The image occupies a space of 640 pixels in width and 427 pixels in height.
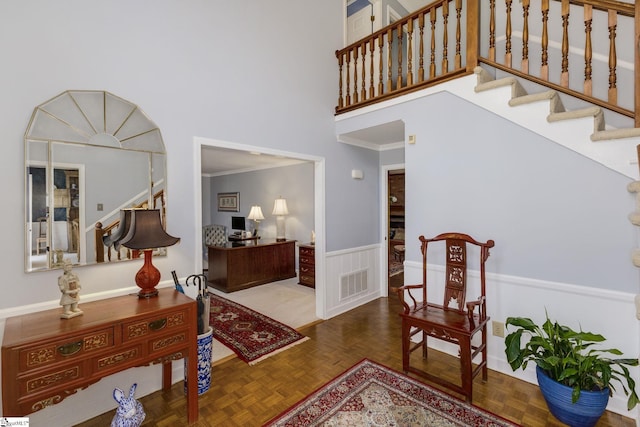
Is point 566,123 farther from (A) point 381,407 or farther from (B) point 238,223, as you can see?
(B) point 238,223

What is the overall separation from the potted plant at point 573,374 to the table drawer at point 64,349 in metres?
2.54

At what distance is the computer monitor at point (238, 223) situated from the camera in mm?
6877

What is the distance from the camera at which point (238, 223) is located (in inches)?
276

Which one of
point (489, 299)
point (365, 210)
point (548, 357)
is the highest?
point (365, 210)

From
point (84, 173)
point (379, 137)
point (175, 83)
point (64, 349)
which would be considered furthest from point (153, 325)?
point (379, 137)

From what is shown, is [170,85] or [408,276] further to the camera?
[408,276]

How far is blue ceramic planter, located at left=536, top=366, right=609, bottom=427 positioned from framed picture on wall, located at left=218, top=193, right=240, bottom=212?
22.1 feet

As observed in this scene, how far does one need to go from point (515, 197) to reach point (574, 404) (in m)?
1.43

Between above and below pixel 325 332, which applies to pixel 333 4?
above

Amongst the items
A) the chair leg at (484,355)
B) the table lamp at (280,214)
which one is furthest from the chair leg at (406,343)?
the table lamp at (280,214)

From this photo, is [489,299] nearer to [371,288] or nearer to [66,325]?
[371,288]

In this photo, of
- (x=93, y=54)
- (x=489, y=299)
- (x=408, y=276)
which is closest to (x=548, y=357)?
(x=489, y=299)

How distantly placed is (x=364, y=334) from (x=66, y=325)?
8.54 ft

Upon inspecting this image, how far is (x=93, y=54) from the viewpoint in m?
1.97
